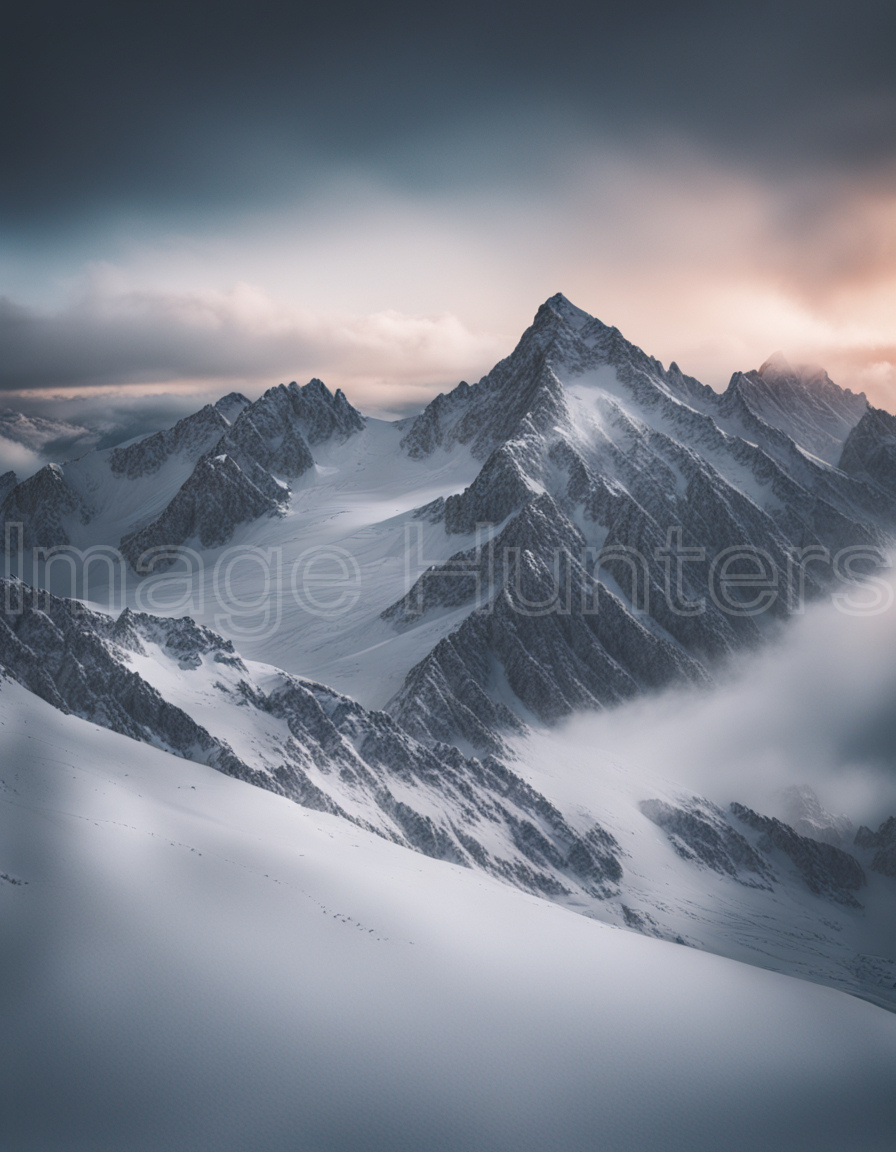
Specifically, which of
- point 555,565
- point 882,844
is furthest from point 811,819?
point 555,565

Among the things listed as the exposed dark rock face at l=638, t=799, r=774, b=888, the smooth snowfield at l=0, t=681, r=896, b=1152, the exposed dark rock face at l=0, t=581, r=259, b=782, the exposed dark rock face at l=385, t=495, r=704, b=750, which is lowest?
the exposed dark rock face at l=638, t=799, r=774, b=888

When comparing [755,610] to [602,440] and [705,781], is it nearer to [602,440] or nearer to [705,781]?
[602,440]

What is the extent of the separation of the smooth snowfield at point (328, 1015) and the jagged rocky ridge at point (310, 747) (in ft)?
55.7

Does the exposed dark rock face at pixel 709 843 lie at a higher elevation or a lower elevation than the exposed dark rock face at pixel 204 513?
lower

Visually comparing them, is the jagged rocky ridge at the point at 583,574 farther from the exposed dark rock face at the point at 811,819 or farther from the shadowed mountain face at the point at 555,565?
the exposed dark rock face at the point at 811,819

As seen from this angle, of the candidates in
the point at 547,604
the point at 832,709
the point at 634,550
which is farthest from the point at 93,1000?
the point at 832,709

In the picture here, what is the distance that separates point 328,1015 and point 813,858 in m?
102

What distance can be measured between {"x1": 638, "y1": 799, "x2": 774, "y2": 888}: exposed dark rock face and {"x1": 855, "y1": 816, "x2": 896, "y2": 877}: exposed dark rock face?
90.3 ft

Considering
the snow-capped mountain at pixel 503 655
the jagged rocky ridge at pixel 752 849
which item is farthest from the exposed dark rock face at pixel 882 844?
the jagged rocky ridge at pixel 752 849

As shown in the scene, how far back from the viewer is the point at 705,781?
4771 inches

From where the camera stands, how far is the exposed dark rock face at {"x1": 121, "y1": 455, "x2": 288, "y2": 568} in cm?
19062

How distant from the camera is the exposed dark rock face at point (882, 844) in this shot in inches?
4516

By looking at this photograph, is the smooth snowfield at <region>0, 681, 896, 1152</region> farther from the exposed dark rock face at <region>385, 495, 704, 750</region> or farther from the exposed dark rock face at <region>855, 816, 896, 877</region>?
the exposed dark rock face at <region>855, 816, 896, 877</region>

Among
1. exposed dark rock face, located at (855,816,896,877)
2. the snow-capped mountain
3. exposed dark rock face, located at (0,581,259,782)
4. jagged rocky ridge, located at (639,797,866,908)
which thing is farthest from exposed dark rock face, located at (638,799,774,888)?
exposed dark rock face, located at (0,581,259,782)
